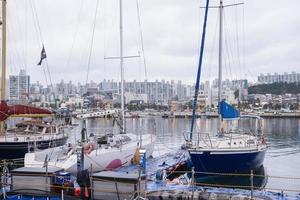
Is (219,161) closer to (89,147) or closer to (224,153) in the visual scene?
(224,153)

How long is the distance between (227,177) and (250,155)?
79.5 inches

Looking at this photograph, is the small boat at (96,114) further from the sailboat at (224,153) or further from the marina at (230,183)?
the sailboat at (224,153)

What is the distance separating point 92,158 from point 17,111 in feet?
26.6

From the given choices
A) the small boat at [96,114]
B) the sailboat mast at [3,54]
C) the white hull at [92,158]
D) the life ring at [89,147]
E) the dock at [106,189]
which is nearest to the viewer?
the dock at [106,189]

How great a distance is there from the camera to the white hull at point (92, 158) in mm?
19484

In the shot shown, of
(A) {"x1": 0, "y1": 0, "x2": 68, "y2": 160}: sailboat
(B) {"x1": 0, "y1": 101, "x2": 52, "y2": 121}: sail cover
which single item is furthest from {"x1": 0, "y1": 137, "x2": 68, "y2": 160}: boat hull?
(B) {"x1": 0, "y1": 101, "x2": 52, "y2": 121}: sail cover

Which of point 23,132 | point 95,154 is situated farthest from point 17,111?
point 95,154

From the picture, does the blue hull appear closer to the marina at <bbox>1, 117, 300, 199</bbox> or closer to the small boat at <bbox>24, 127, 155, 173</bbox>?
the marina at <bbox>1, 117, 300, 199</bbox>

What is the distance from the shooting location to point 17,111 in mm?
25969

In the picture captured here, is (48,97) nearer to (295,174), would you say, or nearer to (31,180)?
(295,174)

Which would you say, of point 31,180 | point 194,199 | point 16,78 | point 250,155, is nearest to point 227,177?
point 250,155

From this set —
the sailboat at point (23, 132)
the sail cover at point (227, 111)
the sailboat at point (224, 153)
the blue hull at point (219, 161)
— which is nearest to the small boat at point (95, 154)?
the sailboat at point (23, 132)

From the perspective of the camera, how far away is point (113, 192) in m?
12.1

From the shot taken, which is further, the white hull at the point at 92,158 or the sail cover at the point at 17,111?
the sail cover at the point at 17,111
